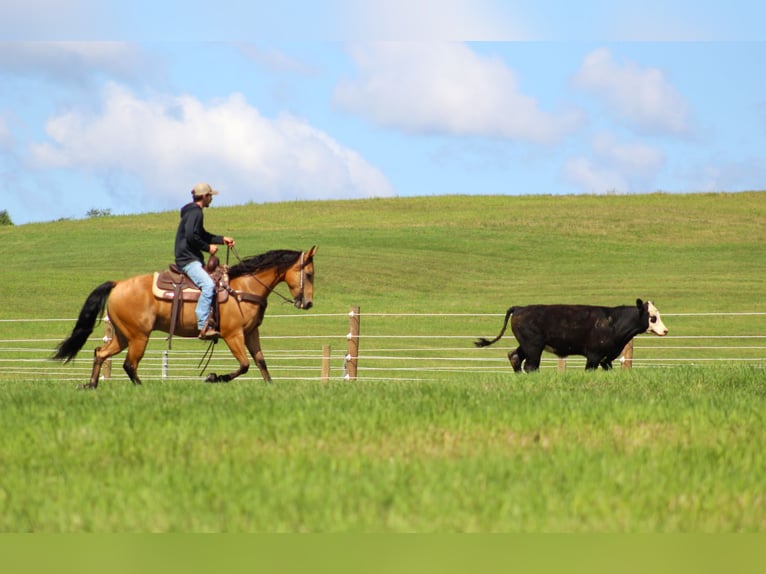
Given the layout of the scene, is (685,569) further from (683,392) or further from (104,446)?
(683,392)

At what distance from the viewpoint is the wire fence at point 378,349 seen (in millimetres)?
30219

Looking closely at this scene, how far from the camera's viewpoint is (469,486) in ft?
22.9

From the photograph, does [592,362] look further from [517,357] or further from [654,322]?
[654,322]

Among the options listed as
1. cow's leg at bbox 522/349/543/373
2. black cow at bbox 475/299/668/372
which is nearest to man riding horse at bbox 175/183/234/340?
black cow at bbox 475/299/668/372

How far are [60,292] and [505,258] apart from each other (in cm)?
2248

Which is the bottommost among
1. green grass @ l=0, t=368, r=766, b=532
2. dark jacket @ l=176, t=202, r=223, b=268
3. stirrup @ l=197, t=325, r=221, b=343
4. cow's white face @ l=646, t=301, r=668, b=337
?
green grass @ l=0, t=368, r=766, b=532

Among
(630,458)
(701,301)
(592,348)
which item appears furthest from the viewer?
(701,301)

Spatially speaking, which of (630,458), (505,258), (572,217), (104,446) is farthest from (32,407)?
(572,217)

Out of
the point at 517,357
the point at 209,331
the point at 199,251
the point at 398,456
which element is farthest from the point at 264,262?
the point at 398,456

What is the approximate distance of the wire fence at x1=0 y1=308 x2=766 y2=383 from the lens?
99.1 ft

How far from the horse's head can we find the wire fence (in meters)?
11.3

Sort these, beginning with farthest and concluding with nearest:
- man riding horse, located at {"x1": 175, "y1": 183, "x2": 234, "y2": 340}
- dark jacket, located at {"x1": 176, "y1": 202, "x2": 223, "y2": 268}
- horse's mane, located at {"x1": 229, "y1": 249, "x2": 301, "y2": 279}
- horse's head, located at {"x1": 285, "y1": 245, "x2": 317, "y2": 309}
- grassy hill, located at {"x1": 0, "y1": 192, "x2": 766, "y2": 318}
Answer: grassy hill, located at {"x1": 0, "y1": 192, "x2": 766, "y2": 318}
horse's head, located at {"x1": 285, "y1": 245, "x2": 317, "y2": 309}
horse's mane, located at {"x1": 229, "y1": 249, "x2": 301, "y2": 279}
man riding horse, located at {"x1": 175, "y1": 183, "x2": 234, "y2": 340}
dark jacket, located at {"x1": 176, "y1": 202, "x2": 223, "y2": 268}

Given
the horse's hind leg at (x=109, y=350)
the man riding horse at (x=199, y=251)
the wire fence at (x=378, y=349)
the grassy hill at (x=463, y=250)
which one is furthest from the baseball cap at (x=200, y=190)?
the grassy hill at (x=463, y=250)

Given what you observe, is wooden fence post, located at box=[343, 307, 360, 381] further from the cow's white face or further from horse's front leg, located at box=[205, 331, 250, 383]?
horse's front leg, located at box=[205, 331, 250, 383]
